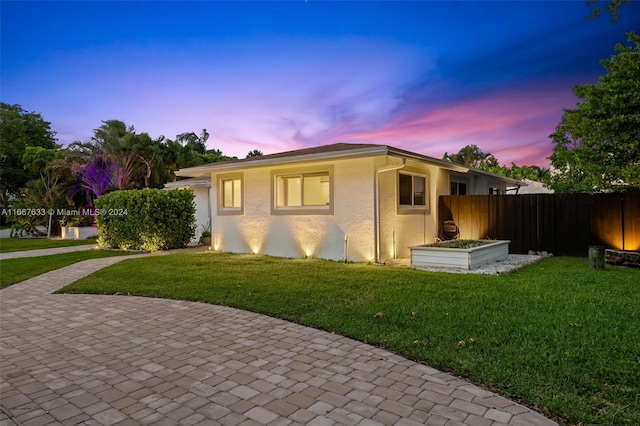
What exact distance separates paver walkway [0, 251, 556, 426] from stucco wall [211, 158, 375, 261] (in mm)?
5076

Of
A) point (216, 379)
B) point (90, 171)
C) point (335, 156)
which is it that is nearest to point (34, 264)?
point (335, 156)

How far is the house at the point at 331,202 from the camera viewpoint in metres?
9.47

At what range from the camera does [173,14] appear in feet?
37.7

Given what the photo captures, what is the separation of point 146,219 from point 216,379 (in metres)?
10.9

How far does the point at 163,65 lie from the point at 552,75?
14.1 meters

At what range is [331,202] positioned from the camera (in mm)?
10070

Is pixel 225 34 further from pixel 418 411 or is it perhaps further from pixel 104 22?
pixel 418 411

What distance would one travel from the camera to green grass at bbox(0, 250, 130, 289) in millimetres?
8523

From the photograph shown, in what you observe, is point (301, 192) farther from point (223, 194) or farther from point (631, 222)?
point (631, 222)

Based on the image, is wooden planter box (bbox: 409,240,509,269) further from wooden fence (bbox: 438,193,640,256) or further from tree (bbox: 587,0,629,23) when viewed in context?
tree (bbox: 587,0,629,23)

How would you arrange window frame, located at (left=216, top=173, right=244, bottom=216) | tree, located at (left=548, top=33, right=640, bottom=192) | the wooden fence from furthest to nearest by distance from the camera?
window frame, located at (left=216, top=173, right=244, bottom=216), the wooden fence, tree, located at (left=548, top=33, right=640, bottom=192)

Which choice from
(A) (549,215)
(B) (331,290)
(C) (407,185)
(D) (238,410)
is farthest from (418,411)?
(A) (549,215)

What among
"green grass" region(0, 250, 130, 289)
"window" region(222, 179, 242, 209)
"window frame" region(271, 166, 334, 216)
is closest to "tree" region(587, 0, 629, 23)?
"window frame" region(271, 166, 334, 216)

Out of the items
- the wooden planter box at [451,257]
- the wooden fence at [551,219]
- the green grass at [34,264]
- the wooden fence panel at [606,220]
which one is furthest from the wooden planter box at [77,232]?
the wooden fence panel at [606,220]
